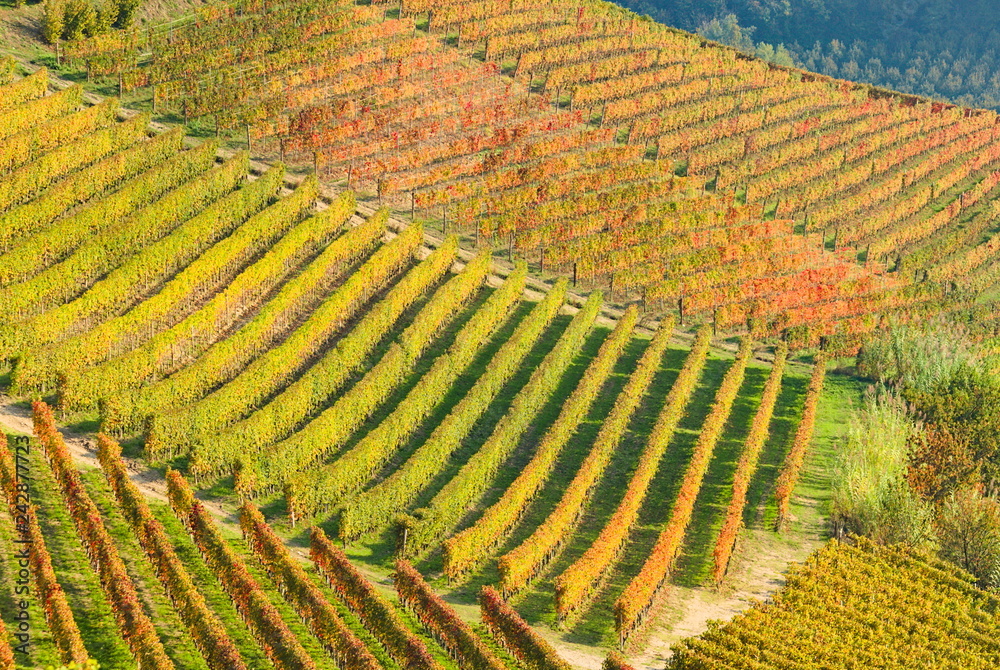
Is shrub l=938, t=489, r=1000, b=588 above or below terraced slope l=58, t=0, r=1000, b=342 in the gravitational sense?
below

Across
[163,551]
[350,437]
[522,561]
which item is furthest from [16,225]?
[522,561]

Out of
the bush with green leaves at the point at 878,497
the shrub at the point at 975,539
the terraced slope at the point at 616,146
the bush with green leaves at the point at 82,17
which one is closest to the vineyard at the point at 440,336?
the terraced slope at the point at 616,146

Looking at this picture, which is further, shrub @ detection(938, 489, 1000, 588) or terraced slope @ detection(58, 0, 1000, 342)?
terraced slope @ detection(58, 0, 1000, 342)

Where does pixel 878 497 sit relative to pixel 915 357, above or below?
below

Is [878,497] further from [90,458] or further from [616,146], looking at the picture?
[616,146]

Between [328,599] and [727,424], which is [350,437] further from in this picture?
[727,424]

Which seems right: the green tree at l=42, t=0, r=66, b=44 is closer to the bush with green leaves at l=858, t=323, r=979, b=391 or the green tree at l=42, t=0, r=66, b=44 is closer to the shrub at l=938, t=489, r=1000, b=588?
the bush with green leaves at l=858, t=323, r=979, b=391

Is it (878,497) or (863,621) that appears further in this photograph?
(878,497)

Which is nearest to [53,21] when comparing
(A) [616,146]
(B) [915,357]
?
(A) [616,146]

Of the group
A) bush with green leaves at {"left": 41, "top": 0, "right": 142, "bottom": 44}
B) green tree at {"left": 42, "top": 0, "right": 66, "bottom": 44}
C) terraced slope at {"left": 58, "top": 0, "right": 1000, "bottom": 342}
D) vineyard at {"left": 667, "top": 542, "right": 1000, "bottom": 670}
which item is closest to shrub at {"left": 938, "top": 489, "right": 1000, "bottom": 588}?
vineyard at {"left": 667, "top": 542, "right": 1000, "bottom": 670}
